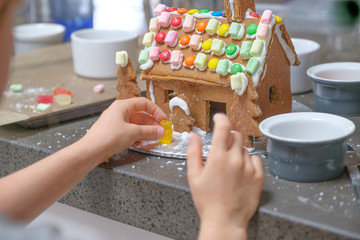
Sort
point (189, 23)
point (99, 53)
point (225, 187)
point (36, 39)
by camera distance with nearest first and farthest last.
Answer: point (225, 187), point (189, 23), point (99, 53), point (36, 39)

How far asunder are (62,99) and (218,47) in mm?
406

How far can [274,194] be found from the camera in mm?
693

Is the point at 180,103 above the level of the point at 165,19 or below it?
below

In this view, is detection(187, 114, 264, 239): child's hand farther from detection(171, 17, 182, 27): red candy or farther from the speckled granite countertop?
detection(171, 17, 182, 27): red candy

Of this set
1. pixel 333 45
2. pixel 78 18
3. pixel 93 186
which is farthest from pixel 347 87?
pixel 78 18

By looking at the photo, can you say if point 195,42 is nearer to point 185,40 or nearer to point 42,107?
point 185,40

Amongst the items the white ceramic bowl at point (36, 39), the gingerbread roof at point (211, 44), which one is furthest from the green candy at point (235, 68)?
the white ceramic bowl at point (36, 39)

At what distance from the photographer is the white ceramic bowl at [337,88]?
94 centimetres

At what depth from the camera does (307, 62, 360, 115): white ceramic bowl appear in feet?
3.07

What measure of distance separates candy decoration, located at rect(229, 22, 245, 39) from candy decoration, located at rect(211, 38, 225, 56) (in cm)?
2

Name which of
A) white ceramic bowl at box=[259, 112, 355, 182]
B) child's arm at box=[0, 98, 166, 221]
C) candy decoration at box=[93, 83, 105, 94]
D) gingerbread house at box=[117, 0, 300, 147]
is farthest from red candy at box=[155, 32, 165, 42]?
candy decoration at box=[93, 83, 105, 94]

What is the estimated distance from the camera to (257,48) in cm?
77

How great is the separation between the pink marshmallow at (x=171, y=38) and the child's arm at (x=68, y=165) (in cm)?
10

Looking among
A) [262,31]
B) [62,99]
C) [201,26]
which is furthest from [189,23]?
[62,99]
